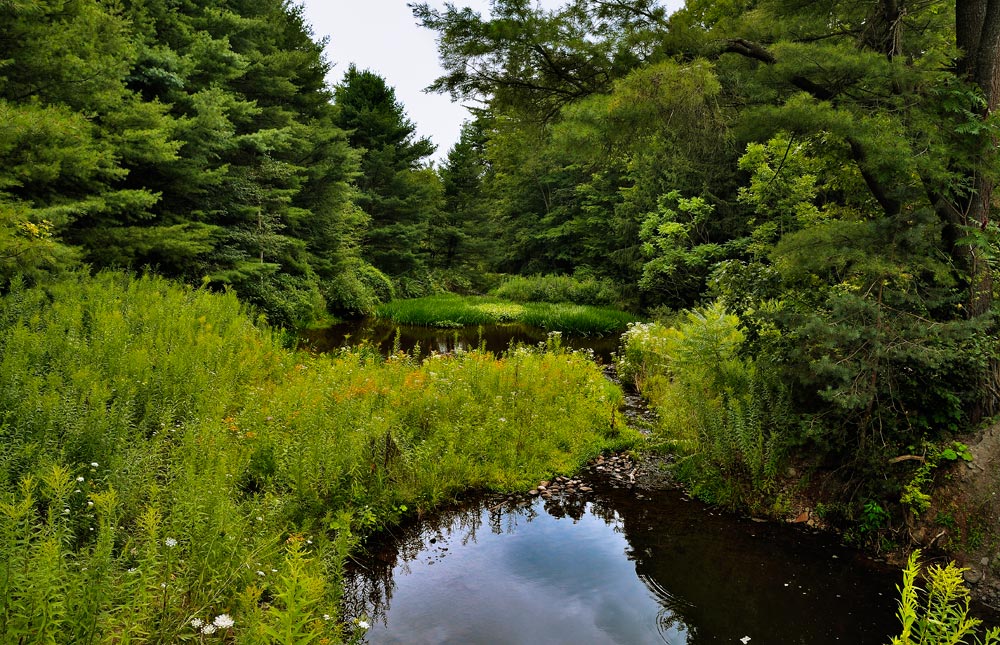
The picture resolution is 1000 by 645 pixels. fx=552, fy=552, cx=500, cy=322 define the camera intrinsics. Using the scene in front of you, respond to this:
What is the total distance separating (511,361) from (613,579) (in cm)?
449

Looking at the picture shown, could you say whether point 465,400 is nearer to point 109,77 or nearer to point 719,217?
point 109,77

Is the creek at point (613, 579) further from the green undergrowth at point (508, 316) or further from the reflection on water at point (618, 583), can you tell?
the green undergrowth at point (508, 316)

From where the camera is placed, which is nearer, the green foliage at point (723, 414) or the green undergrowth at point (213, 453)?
the green undergrowth at point (213, 453)

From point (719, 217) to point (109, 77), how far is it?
17.7 m

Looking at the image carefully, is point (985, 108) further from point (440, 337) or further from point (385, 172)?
point (385, 172)

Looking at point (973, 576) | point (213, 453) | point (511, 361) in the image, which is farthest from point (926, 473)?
point (213, 453)

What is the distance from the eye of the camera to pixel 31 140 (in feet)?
24.2

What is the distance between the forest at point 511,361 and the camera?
310 cm

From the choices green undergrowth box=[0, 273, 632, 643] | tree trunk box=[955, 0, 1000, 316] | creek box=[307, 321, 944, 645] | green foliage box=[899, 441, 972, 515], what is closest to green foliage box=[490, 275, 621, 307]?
green undergrowth box=[0, 273, 632, 643]

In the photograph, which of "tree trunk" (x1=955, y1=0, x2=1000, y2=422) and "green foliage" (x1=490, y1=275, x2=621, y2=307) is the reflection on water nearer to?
"tree trunk" (x1=955, y1=0, x2=1000, y2=422)

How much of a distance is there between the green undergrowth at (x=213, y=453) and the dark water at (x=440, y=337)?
581cm

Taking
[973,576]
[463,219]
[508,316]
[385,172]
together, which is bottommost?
[973,576]

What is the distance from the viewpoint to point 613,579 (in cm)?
466

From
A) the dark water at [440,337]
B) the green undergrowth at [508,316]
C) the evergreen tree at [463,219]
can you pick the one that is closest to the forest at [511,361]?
the dark water at [440,337]
